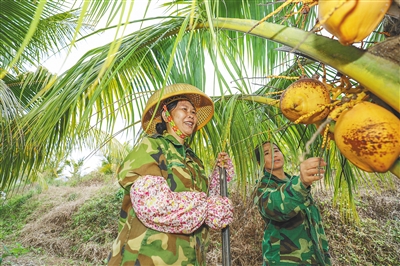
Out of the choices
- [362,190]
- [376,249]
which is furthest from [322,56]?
[362,190]

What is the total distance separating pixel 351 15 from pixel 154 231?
1.01m

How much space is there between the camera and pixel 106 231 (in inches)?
249

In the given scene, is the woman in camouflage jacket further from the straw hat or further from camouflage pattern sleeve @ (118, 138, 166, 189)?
camouflage pattern sleeve @ (118, 138, 166, 189)

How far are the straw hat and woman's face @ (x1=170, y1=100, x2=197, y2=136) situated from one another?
57 mm

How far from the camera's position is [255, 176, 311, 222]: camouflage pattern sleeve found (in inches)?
54.5

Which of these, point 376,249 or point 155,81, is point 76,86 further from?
point 376,249

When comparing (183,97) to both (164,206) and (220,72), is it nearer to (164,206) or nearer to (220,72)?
(164,206)

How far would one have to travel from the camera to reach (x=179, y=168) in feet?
4.49

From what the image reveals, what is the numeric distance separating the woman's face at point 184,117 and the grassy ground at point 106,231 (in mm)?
1698

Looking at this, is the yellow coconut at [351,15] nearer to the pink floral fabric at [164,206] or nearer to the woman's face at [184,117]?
the pink floral fabric at [164,206]

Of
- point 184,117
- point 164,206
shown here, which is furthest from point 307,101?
point 184,117

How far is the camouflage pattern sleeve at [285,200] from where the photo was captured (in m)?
1.38

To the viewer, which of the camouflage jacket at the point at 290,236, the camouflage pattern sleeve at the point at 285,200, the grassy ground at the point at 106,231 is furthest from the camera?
the grassy ground at the point at 106,231

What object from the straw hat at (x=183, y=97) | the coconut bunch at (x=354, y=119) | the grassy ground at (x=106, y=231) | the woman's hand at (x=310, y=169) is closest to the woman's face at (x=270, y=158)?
the straw hat at (x=183, y=97)
